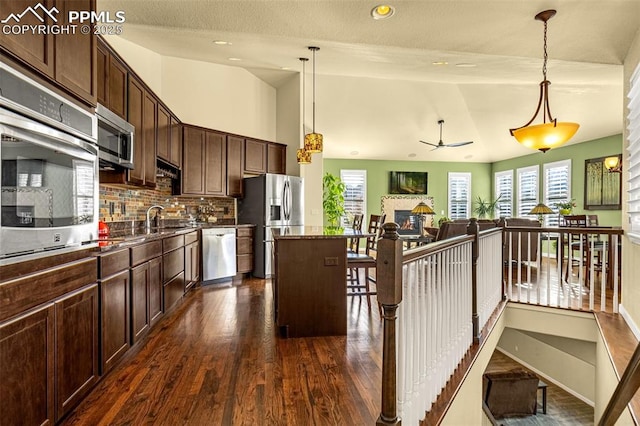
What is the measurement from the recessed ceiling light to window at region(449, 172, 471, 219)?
812 centimetres

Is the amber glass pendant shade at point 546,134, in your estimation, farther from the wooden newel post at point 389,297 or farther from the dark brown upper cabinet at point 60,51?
the dark brown upper cabinet at point 60,51

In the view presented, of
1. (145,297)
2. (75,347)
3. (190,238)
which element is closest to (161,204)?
(190,238)

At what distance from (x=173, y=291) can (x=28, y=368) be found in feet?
7.62

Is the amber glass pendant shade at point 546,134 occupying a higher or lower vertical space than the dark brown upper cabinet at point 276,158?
lower

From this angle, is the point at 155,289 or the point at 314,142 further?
the point at 314,142

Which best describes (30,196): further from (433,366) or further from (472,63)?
(472,63)

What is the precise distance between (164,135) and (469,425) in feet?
→ 14.7

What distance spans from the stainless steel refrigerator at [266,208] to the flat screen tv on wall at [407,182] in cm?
460

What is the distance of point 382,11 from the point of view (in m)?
2.84

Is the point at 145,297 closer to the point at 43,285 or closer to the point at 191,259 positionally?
the point at 43,285

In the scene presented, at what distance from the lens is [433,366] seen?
1938 mm

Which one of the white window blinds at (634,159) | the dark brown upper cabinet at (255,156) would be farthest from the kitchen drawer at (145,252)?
the white window blinds at (634,159)

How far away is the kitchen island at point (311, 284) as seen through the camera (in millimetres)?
3117

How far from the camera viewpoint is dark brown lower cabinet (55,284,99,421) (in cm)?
176
